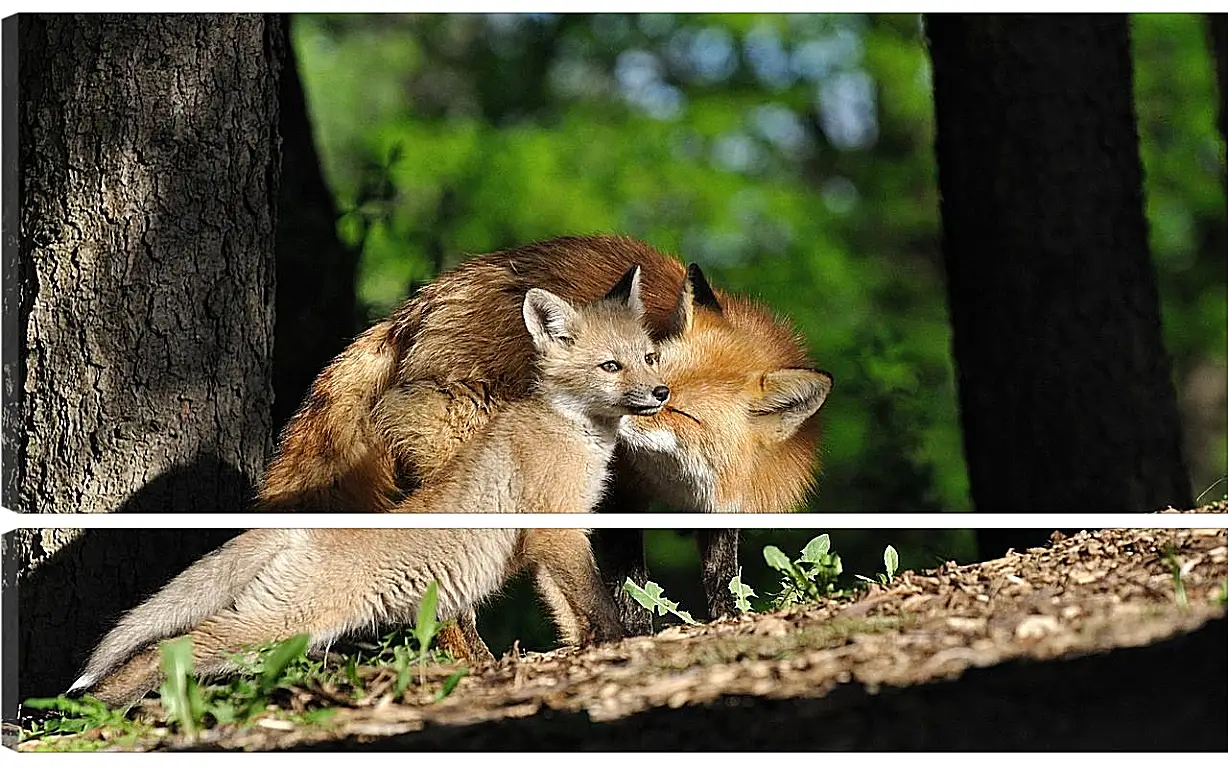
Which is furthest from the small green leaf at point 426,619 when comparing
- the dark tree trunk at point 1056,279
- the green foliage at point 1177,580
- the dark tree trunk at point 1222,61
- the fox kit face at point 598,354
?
the dark tree trunk at point 1222,61

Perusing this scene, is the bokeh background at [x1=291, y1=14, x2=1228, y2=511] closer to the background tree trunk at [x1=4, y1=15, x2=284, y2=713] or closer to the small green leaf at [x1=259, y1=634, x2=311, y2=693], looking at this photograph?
the background tree trunk at [x1=4, y1=15, x2=284, y2=713]

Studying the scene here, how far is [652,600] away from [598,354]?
494 mm

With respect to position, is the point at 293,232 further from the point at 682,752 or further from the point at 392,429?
the point at 682,752

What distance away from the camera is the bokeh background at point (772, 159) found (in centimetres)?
583

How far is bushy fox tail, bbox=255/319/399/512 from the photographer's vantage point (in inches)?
96.3

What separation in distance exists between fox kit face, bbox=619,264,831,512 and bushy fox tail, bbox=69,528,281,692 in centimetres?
68

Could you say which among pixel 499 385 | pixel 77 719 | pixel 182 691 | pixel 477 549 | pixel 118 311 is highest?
pixel 118 311

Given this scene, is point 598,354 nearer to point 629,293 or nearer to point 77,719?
point 629,293

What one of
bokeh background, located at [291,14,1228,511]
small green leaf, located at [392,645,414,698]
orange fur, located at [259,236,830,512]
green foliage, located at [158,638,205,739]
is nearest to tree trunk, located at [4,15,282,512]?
orange fur, located at [259,236,830,512]

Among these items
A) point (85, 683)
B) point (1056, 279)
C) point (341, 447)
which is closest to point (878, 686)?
point (341, 447)

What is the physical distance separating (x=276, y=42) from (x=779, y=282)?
2.81 meters

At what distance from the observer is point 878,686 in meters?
1.84

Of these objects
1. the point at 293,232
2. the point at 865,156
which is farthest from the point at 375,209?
the point at 865,156
